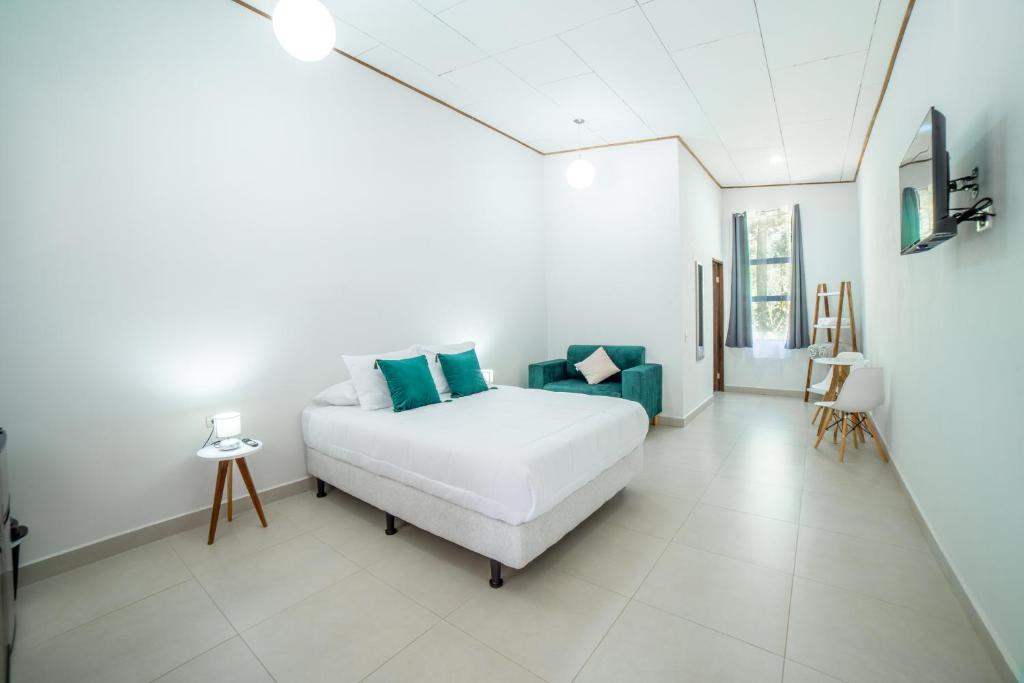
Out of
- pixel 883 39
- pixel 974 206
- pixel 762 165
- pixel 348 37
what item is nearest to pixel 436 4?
pixel 348 37

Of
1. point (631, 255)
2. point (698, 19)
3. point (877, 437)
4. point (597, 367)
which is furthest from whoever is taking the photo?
point (631, 255)

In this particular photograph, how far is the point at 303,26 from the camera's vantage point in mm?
2354

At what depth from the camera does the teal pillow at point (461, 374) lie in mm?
3791

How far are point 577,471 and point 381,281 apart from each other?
7.77 feet

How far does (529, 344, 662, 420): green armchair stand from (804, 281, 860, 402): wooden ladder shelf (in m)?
2.85

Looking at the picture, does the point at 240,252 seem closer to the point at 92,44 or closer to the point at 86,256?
the point at 86,256

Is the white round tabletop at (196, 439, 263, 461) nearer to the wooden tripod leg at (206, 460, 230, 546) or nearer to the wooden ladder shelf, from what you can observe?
the wooden tripod leg at (206, 460, 230, 546)

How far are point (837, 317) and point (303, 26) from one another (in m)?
6.79

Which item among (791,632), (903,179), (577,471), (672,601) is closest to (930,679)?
(791,632)

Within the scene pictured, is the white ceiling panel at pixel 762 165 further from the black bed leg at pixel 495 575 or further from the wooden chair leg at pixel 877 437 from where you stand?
the black bed leg at pixel 495 575

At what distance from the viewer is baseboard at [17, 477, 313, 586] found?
2.30m

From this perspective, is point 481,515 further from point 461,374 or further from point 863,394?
point 863,394

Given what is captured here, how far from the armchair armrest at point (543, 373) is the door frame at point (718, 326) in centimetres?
300

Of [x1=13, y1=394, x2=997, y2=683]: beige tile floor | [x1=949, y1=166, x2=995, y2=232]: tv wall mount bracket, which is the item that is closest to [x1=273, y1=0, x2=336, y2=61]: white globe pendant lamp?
[x1=13, y1=394, x2=997, y2=683]: beige tile floor
